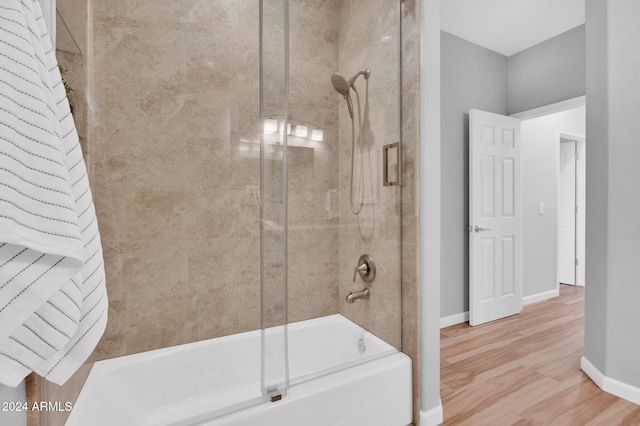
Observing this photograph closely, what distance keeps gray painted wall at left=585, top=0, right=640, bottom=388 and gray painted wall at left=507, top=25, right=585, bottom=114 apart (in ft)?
3.55

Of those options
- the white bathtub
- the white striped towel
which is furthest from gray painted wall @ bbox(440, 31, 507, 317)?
the white striped towel

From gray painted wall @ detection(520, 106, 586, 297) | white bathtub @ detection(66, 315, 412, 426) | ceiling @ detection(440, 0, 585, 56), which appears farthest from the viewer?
gray painted wall @ detection(520, 106, 586, 297)

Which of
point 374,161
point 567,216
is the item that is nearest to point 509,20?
point 374,161

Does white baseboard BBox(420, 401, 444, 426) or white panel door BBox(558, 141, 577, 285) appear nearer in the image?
white baseboard BBox(420, 401, 444, 426)

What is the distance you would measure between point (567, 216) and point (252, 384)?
447cm

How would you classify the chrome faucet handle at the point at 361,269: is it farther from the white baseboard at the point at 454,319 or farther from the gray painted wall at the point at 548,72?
the gray painted wall at the point at 548,72

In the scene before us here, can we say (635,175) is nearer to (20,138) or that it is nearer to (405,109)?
(405,109)

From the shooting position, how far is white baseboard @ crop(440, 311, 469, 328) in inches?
110

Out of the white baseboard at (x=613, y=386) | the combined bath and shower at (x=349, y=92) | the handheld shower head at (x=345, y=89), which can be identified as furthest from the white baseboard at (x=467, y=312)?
the handheld shower head at (x=345, y=89)

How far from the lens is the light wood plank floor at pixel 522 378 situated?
5.25ft

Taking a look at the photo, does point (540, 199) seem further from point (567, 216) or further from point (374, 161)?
point (374, 161)

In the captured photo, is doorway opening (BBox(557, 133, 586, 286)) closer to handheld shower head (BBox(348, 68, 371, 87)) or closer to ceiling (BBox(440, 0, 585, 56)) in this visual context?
ceiling (BBox(440, 0, 585, 56))

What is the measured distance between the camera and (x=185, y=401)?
1.61 m

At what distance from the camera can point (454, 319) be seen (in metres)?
2.85
